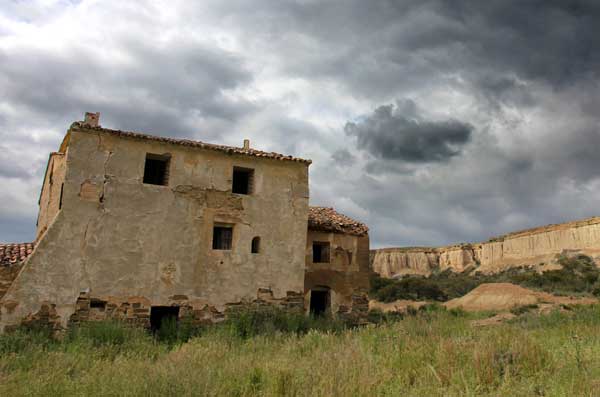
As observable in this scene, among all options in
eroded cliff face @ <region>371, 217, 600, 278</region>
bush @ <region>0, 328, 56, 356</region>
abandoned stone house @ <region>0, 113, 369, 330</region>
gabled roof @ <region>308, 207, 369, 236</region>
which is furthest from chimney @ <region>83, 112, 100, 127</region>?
eroded cliff face @ <region>371, 217, 600, 278</region>

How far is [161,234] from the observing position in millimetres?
14023

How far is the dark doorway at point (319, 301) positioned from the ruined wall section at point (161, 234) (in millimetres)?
1693

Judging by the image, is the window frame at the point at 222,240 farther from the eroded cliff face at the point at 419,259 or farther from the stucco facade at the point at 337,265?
the eroded cliff face at the point at 419,259

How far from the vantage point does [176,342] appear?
496 inches

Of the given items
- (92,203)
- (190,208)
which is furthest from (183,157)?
(92,203)

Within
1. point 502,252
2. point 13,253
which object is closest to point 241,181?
point 13,253

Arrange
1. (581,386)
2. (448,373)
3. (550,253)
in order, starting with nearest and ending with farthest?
(581,386), (448,373), (550,253)

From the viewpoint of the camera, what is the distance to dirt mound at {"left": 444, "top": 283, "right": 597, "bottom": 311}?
87.6 feet

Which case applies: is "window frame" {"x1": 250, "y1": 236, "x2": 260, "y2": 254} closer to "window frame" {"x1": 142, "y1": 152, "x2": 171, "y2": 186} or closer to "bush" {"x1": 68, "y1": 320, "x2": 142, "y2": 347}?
"window frame" {"x1": 142, "y1": 152, "x2": 171, "y2": 186}

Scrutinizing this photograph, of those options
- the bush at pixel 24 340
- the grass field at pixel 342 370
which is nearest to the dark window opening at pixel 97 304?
the bush at pixel 24 340

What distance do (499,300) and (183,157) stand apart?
72.6ft

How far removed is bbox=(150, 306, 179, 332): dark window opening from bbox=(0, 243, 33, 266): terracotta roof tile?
387 cm

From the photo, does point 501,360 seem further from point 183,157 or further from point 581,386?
point 183,157

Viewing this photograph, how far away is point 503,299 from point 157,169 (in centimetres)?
2243
